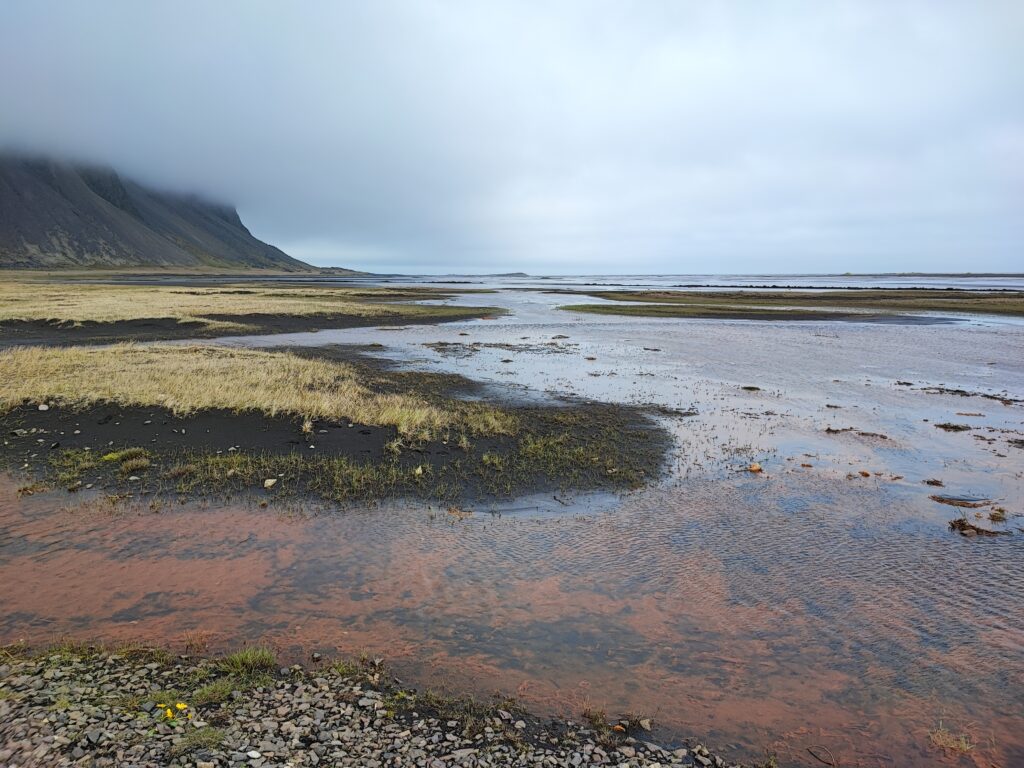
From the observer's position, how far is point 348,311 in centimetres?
6575

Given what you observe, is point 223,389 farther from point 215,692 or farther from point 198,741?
point 198,741

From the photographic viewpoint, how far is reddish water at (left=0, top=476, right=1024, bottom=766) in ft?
25.3

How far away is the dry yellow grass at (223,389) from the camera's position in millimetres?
20375

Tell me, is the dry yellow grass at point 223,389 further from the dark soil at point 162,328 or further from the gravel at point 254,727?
the gravel at point 254,727

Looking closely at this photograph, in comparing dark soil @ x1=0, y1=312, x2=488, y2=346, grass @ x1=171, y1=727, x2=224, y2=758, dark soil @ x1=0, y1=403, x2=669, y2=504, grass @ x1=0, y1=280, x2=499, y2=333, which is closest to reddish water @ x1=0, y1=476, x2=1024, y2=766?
dark soil @ x1=0, y1=403, x2=669, y2=504

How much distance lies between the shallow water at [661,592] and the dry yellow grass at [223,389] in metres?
6.74

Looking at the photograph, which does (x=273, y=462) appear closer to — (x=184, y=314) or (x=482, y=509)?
(x=482, y=509)

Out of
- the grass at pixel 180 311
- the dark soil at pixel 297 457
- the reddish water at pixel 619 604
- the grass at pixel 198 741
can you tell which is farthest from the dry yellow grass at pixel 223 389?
the grass at pixel 180 311

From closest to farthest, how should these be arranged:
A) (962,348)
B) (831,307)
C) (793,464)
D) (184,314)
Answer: (793,464), (962,348), (184,314), (831,307)

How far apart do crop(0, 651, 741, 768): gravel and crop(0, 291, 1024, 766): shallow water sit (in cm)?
77

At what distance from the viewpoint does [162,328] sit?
4669 cm

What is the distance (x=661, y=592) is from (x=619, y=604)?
967 millimetres

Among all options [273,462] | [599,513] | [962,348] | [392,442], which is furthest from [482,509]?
[962,348]

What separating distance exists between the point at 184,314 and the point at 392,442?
150 feet
